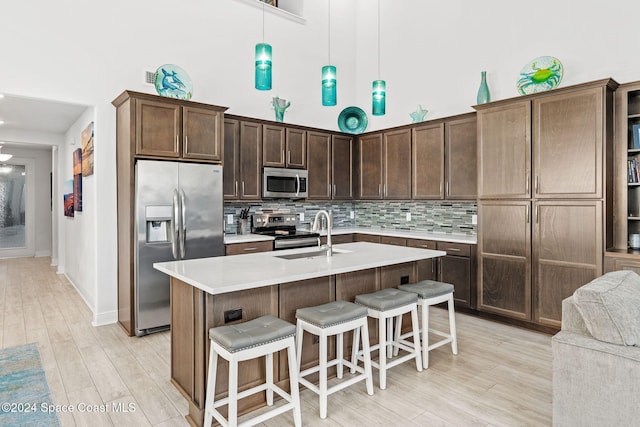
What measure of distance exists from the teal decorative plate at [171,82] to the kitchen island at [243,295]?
7.39ft

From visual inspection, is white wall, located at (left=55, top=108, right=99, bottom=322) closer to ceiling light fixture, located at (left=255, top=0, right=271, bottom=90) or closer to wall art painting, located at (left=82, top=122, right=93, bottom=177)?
wall art painting, located at (left=82, top=122, right=93, bottom=177)

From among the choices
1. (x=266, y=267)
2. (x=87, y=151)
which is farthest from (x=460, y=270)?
(x=87, y=151)

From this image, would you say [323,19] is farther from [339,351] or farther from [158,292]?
[339,351]

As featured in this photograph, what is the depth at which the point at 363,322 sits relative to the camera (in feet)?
8.13

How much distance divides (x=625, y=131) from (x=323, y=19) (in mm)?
4585

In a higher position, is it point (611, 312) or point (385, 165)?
point (385, 165)

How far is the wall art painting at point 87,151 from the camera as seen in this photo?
4.34m

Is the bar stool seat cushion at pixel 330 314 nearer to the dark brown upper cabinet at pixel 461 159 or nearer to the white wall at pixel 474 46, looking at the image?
the dark brown upper cabinet at pixel 461 159

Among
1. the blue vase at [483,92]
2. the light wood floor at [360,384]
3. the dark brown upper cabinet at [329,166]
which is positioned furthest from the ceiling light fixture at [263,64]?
the blue vase at [483,92]

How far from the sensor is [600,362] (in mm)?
1802

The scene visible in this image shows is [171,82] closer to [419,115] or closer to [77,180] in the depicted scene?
[77,180]

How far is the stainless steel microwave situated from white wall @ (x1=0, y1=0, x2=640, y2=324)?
0.99 m

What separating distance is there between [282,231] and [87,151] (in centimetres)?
257

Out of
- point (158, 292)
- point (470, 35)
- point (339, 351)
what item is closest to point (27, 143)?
point (158, 292)
